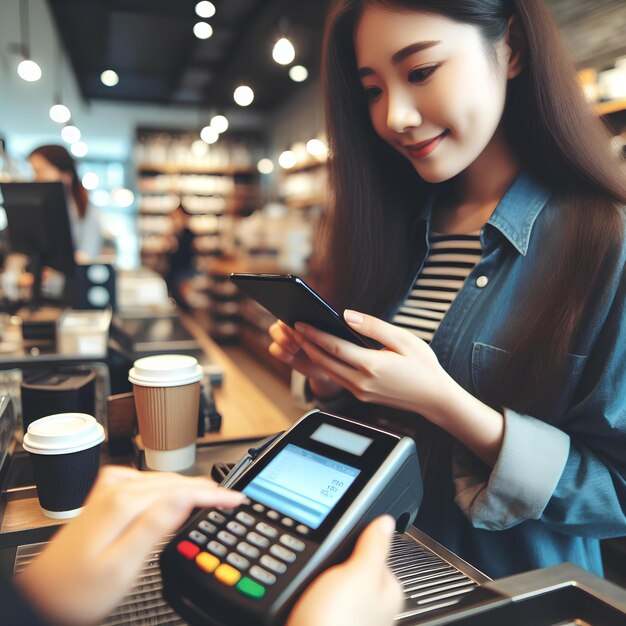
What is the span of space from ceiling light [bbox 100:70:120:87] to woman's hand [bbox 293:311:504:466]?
27.6 ft

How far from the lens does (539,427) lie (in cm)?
84

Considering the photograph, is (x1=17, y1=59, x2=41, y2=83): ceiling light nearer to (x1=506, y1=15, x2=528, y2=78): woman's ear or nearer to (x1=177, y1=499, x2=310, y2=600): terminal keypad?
(x1=506, y1=15, x2=528, y2=78): woman's ear

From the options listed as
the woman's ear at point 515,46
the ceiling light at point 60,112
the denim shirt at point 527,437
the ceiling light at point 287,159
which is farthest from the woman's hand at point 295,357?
the ceiling light at point 287,159

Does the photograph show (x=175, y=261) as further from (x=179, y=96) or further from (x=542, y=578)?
(x=542, y=578)

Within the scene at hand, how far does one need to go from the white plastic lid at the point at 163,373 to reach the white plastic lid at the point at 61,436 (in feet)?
0.38

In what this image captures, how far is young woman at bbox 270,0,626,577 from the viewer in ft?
2.73

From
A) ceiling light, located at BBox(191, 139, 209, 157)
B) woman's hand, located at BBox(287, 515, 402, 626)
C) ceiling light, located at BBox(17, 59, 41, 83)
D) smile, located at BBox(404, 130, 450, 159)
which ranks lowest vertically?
woman's hand, located at BBox(287, 515, 402, 626)

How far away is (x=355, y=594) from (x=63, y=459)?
502mm

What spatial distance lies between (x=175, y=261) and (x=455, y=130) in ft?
23.1

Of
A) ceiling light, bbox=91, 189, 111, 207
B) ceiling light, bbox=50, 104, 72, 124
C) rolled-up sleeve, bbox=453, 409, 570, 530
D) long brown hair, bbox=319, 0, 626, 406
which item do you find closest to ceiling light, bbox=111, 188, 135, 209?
ceiling light, bbox=91, 189, 111, 207

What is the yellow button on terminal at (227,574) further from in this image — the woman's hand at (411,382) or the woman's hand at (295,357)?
the woman's hand at (295,357)

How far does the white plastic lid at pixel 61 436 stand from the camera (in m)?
0.76

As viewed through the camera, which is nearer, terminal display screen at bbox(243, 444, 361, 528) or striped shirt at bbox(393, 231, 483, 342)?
terminal display screen at bbox(243, 444, 361, 528)

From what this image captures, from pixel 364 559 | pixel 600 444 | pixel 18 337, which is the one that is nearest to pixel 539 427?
pixel 600 444
